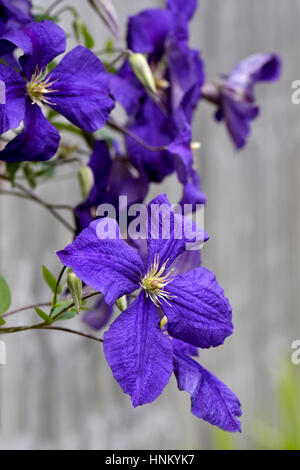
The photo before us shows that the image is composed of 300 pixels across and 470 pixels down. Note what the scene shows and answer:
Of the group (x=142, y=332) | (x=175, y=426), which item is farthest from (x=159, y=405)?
(x=142, y=332)

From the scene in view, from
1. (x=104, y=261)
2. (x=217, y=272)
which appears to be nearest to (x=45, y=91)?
(x=104, y=261)

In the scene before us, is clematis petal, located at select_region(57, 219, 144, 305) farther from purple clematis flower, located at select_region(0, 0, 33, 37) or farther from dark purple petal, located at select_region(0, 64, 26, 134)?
purple clematis flower, located at select_region(0, 0, 33, 37)

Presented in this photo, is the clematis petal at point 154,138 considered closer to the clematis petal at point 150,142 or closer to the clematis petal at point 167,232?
the clematis petal at point 150,142

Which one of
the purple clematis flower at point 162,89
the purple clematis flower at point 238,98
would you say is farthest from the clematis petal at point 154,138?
the purple clematis flower at point 238,98

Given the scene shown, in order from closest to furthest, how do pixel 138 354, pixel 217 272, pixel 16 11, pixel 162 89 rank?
pixel 138 354
pixel 16 11
pixel 162 89
pixel 217 272

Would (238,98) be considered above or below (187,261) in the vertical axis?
above

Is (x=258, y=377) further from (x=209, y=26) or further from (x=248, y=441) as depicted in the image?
(x=209, y=26)

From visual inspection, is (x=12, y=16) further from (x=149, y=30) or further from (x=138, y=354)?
(x=138, y=354)
